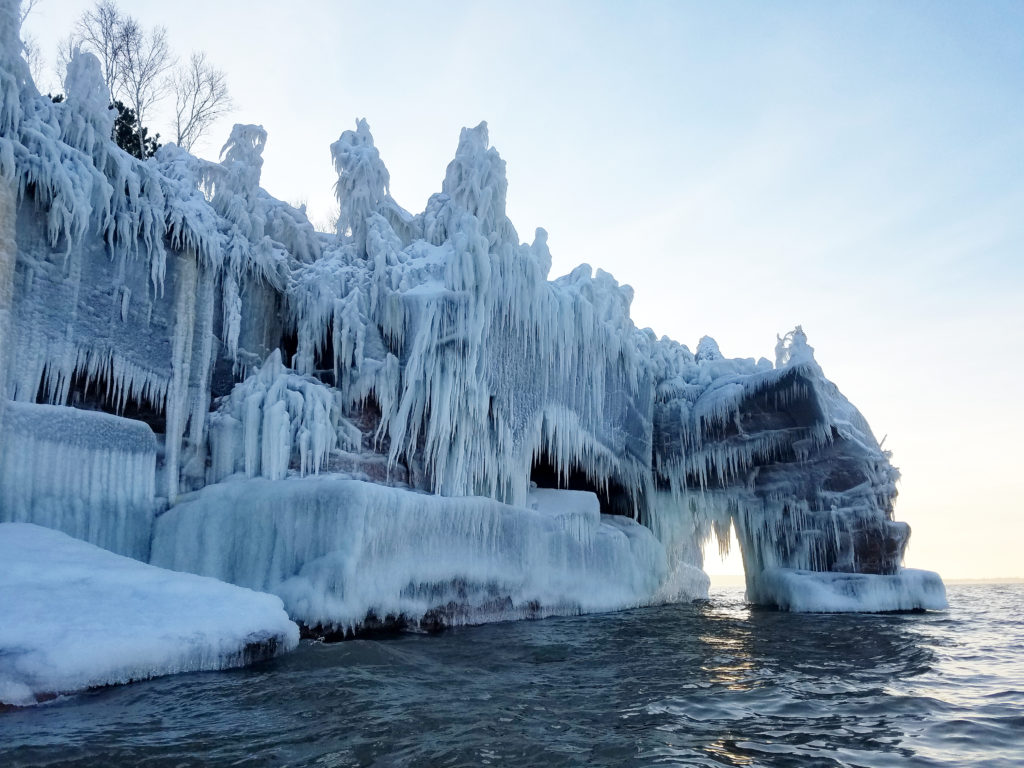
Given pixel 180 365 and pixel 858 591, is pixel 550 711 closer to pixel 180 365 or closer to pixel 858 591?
pixel 180 365

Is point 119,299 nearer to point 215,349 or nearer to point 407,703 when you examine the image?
point 215,349

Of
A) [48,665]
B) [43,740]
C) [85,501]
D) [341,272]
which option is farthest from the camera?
[341,272]

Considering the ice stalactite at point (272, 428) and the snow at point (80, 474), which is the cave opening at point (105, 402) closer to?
the snow at point (80, 474)

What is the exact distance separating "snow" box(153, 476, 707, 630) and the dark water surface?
4.30 feet

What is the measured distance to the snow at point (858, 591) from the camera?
1825cm

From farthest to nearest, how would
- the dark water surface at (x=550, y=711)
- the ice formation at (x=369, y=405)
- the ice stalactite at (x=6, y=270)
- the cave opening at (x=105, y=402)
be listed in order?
the cave opening at (x=105, y=402)
the ice formation at (x=369, y=405)
the ice stalactite at (x=6, y=270)
the dark water surface at (x=550, y=711)

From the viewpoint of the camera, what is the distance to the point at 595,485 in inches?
795

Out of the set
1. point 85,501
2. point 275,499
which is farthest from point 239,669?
point 85,501

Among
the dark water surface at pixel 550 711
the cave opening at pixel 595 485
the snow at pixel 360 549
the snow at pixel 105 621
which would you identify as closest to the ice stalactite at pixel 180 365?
the snow at pixel 360 549

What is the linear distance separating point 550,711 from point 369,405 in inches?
350

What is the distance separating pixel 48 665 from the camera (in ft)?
19.0

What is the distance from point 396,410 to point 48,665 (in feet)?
27.3

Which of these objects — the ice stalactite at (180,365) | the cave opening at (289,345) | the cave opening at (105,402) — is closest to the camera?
the cave opening at (105,402)

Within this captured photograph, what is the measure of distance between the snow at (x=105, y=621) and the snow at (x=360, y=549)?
1.94 m
